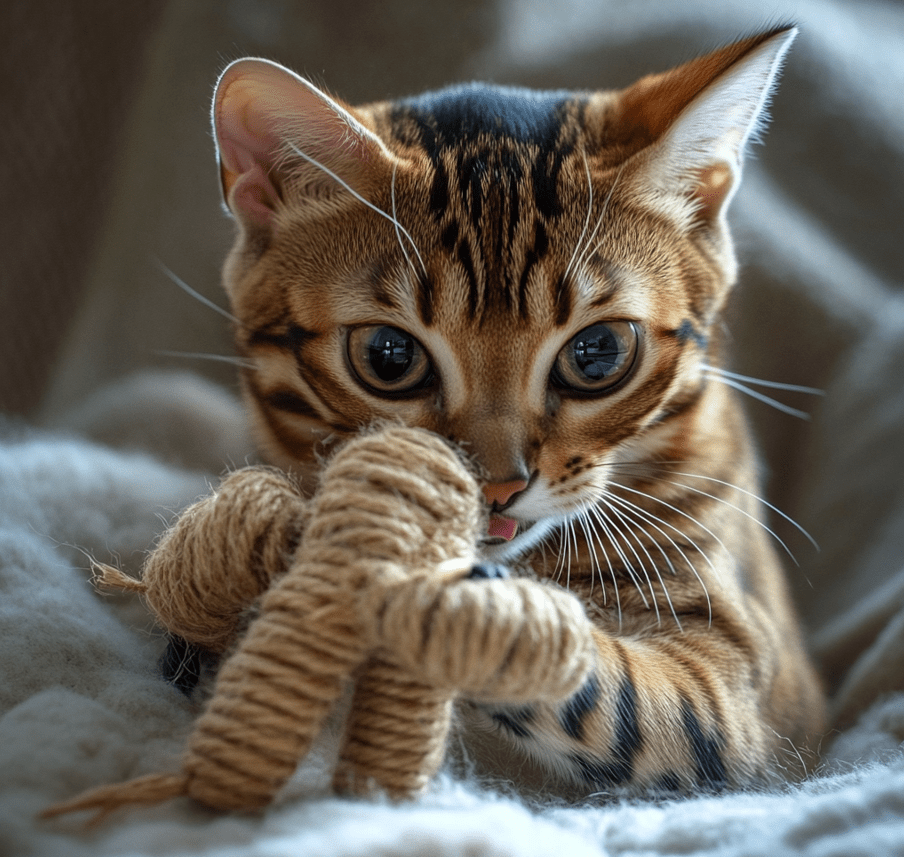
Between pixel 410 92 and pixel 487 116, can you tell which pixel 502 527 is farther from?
pixel 410 92

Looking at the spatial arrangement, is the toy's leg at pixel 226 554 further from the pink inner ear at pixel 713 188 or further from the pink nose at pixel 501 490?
the pink inner ear at pixel 713 188

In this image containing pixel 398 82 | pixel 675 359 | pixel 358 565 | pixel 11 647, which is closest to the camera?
pixel 358 565

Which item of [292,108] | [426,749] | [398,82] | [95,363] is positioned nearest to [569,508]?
[426,749]

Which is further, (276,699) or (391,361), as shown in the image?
(391,361)

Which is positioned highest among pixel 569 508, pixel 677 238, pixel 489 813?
pixel 677 238

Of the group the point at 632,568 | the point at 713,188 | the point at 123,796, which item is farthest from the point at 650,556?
the point at 123,796

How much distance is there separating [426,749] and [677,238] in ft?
2.20

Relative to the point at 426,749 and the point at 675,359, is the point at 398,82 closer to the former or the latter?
the point at 675,359

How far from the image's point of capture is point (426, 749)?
61 centimetres

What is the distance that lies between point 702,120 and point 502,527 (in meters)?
0.53

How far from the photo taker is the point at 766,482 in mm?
1614

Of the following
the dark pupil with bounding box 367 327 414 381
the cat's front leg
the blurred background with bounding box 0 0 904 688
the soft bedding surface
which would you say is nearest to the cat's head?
the dark pupil with bounding box 367 327 414 381

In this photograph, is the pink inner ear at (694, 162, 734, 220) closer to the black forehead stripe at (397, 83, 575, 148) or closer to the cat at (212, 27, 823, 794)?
the cat at (212, 27, 823, 794)

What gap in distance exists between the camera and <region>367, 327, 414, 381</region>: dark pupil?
2.76ft
